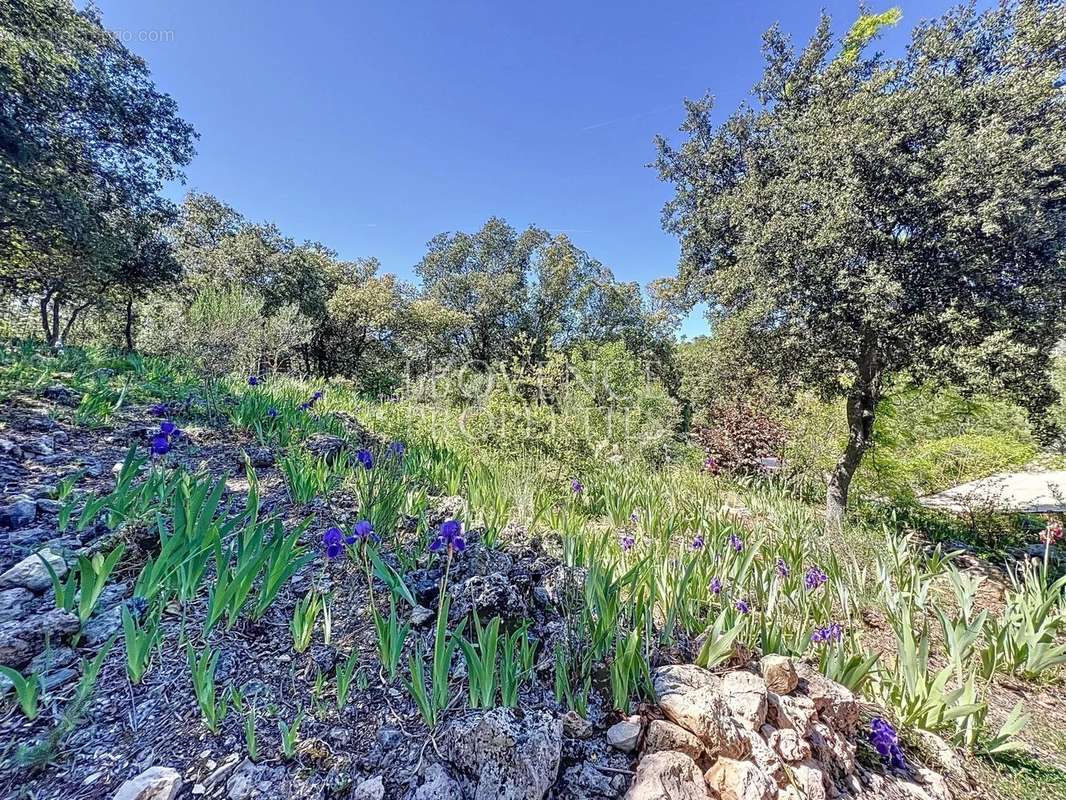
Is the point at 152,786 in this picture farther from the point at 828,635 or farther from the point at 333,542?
the point at 828,635

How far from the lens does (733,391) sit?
684cm

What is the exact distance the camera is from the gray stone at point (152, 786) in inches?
37.5

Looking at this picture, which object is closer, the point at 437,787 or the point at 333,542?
the point at 437,787

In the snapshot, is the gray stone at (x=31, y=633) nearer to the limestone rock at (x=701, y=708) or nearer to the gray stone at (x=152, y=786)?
the gray stone at (x=152, y=786)

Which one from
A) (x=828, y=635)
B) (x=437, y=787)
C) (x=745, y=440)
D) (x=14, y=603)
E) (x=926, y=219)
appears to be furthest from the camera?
(x=745, y=440)

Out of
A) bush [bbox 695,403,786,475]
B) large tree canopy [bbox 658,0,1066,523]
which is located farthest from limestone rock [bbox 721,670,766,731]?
bush [bbox 695,403,786,475]

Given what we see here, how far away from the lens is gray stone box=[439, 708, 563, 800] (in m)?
1.11

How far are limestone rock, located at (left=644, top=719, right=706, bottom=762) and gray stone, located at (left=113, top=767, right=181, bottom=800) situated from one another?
134 centimetres

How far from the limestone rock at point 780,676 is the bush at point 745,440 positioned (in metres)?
5.93

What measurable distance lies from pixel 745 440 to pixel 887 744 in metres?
6.67

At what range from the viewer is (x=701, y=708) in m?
1.36

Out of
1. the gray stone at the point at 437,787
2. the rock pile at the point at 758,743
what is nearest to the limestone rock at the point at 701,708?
the rock pile at the point at 758,743

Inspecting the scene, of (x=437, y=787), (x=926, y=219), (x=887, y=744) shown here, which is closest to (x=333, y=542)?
(x=437, y=787)

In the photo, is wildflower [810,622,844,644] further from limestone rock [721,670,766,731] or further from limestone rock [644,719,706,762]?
limestone rock [644,719,706,762]
